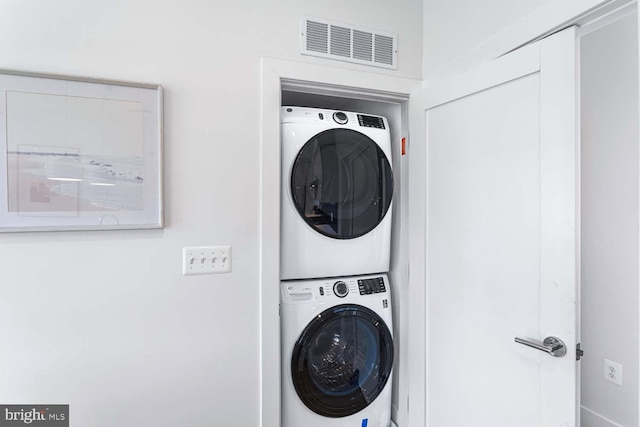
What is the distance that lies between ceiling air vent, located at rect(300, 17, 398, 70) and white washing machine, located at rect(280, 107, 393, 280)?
28cm

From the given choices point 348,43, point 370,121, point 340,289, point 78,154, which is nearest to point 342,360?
point 340,289

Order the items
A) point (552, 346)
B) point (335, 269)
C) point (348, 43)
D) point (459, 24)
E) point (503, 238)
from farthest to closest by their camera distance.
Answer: point (335, 269)
point (348, 43)
point (459, 24)
point (503, 238)
point (552, 346)

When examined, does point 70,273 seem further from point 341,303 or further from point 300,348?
point 341,303

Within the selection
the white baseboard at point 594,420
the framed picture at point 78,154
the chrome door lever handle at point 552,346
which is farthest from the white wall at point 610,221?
the framed picture at point 78,154

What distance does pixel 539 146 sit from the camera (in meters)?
1.07

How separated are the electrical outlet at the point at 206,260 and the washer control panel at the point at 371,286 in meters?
0.75

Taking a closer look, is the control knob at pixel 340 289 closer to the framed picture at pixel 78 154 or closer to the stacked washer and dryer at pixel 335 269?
the stacked washer and dryer at pixel 335 269

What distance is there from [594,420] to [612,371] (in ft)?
1.22

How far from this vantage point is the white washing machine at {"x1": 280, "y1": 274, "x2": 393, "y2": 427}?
1.60 meters

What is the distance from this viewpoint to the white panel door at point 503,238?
1.01 m

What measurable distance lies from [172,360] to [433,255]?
4.22 ft

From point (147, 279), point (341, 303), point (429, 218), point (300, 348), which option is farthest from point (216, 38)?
point (300, 348)

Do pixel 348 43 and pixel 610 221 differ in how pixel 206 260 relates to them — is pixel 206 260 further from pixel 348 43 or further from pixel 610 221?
pixel 610 221

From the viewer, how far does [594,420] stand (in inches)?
78.3
